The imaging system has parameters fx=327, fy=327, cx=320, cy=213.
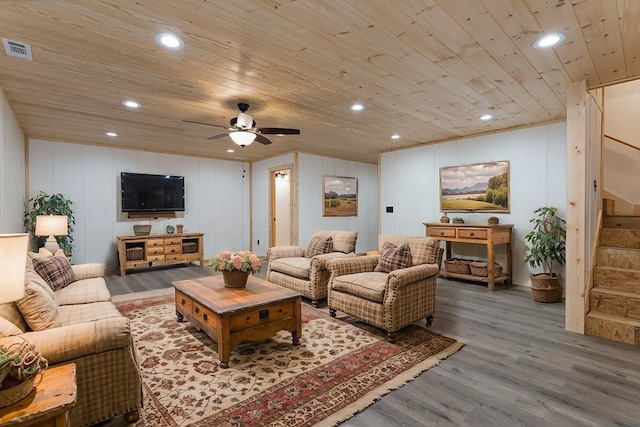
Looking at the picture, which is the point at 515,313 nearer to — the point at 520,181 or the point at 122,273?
the point at 520,181

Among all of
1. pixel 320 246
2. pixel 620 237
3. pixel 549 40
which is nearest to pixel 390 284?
pixel 320 246

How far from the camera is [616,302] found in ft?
10.5

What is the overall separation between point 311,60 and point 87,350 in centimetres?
247

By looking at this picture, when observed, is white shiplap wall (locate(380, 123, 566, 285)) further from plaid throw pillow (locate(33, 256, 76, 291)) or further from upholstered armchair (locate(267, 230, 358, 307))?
plaid throw pillow (locate(33, 256, 76, 291))

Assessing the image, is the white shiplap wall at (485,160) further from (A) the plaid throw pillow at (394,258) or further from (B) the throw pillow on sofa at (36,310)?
(B) the throw pillow on sofa at (36,310)

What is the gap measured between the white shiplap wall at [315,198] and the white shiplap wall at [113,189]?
60cm

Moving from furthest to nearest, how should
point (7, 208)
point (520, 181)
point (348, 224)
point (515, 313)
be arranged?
1. point (348, 224)
2. point (520, 181)
3. point (515, 313)
4. point (7, 208)

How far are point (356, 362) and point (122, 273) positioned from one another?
5.02 meters

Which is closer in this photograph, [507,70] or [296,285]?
[507,70]

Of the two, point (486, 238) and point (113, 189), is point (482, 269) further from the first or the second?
point (113, 189)

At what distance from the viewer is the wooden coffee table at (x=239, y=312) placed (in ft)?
8.26

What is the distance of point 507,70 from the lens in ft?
9.49

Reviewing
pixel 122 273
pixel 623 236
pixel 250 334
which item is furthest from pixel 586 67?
pixel 122 273

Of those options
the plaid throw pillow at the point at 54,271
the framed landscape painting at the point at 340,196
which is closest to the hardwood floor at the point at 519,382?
the plaid throw pillow at the point at 54,271
